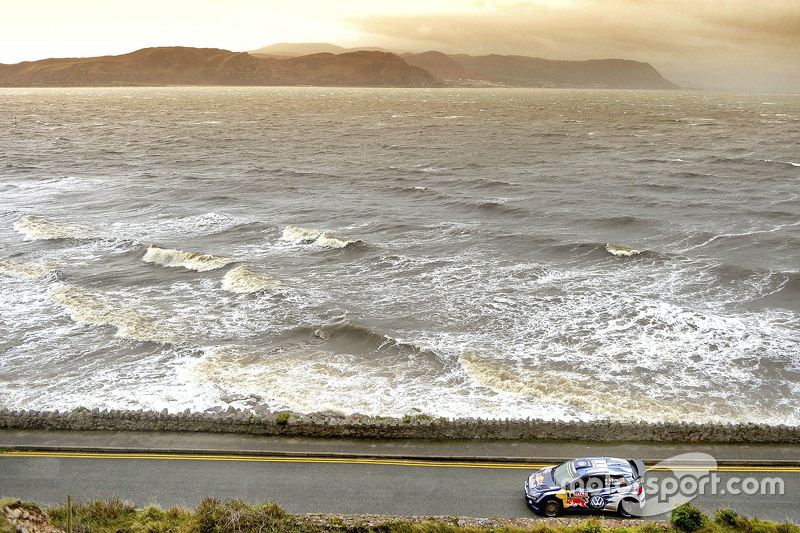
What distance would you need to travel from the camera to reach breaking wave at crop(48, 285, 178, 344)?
3258 cm

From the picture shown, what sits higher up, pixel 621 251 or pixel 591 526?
pixel 621 251

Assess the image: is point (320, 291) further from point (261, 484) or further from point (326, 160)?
point (326, 160)

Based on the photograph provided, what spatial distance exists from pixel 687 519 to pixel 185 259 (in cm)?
3839

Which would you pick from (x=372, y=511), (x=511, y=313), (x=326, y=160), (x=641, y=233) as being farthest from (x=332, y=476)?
(x=326, y=160)

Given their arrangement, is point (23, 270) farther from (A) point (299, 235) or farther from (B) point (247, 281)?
(A) point (299, 235)

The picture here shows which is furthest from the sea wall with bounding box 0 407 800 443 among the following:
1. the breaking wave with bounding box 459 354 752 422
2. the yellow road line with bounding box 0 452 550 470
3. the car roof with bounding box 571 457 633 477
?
the car roof with bounding box 571 457 633 477

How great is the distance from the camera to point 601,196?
68.8 meters

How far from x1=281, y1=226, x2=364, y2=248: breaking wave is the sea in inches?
19.0

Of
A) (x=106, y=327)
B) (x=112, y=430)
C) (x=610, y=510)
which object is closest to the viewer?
(x=610, y=510)

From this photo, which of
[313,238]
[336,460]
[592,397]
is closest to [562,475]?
[336,460]

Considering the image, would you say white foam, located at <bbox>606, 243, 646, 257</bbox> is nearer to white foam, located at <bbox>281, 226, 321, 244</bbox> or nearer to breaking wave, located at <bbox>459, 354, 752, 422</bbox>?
breaking wave, located at <bbox>459, 354, 752, 422</bbox>

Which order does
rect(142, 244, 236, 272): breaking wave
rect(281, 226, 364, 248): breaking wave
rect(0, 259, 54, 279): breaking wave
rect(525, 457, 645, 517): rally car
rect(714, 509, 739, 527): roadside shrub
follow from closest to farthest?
rect(714, 509, 739, 527): roadside shrub < rect(525, 457, 645, 517): rally car < rect(0, 259, 54, 279): breaking wave < rect(142, 244, 236, 272): breaking wave < rect(281, 226, 364, 248): breaking wave

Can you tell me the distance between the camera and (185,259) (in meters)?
45.2

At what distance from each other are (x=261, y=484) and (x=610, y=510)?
10.7m
